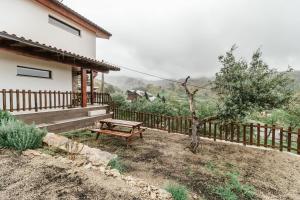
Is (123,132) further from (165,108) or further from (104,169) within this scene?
(165,108)

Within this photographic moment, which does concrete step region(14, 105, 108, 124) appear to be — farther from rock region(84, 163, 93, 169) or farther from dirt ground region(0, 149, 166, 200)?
rock region(84, 163, 93, 169)

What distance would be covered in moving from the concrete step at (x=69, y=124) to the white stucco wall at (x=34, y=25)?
13.7ft

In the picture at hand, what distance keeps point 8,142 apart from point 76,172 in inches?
77.4

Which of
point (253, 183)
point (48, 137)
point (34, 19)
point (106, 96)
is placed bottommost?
point (253, 183)

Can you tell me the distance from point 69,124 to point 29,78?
2.81m

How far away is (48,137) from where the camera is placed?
4.72 metres

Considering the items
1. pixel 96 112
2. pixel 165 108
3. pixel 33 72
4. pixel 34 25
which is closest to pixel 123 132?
pixel 96 112

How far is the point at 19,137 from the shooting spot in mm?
4102

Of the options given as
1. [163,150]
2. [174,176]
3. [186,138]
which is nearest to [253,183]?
[174,176]

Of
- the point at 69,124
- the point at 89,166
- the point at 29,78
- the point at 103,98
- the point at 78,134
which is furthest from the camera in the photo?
the point at 103,98

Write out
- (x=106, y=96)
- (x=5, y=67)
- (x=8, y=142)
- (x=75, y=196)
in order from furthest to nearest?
(x=106, y=96)
(x=5, y=67)
(x=8, y=142)
(x=75, y=196)

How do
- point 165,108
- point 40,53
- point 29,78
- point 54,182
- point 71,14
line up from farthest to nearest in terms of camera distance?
point 165,108
point 71,14
point 29,78
point 40,53
point 54,182

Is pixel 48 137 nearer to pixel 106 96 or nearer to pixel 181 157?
pixel 181 157

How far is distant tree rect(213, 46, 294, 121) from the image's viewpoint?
19.9 ft
